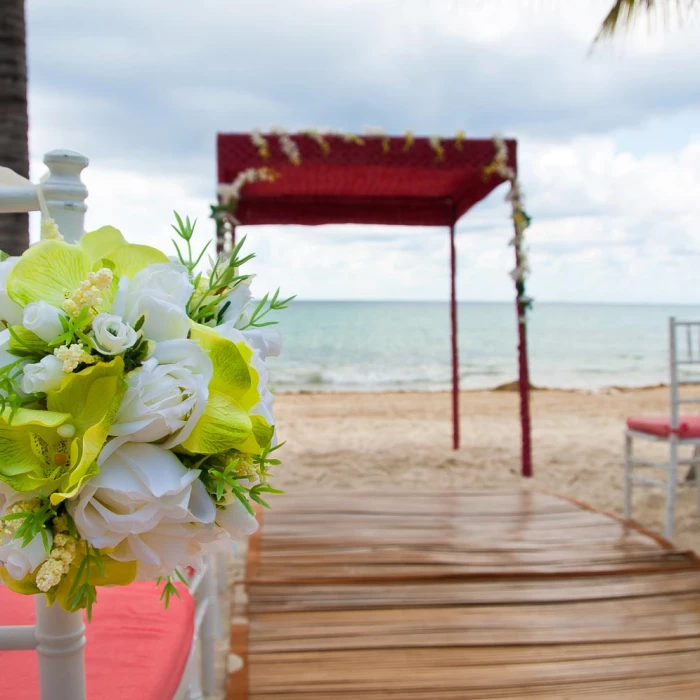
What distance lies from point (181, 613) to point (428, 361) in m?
23.0

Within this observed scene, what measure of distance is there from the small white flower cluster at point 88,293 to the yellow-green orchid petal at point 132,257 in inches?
3.2

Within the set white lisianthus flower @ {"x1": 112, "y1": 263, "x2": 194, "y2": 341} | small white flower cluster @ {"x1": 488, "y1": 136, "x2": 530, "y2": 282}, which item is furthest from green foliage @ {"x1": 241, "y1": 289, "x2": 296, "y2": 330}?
small white flower cluster @ {"x1": 488, "y1": 136, "x2": 530, "y2": 282}

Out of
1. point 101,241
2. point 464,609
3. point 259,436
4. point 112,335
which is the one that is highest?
point 101,241

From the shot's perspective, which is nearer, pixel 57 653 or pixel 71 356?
pixel 71 356

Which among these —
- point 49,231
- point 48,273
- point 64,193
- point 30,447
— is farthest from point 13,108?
point 30,447

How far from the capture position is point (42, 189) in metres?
0.85

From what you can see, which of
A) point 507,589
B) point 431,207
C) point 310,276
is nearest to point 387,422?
point 431,207

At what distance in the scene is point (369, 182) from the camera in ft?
18.2

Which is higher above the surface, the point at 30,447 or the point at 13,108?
the point at 13,108

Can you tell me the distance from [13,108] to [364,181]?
10.5 feet

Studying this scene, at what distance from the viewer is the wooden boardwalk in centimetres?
203

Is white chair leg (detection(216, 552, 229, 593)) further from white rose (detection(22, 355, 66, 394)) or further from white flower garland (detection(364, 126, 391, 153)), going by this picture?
white flower garland (detection(364, 126, 391, 153))

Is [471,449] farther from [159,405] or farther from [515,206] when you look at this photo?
[159,405]

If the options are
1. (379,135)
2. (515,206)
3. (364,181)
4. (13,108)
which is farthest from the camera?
(364,181)
